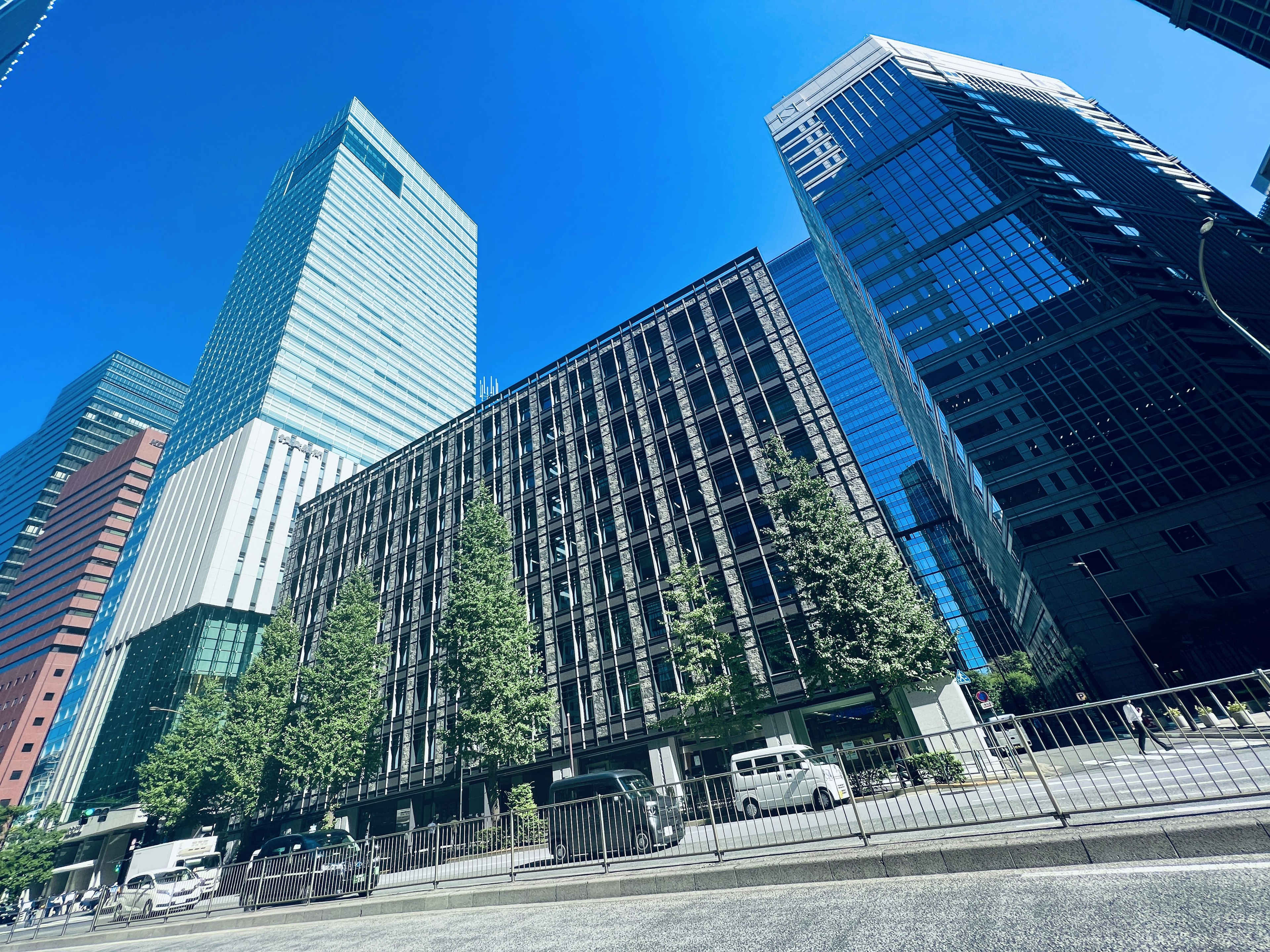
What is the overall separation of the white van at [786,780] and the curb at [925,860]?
24.0 ft

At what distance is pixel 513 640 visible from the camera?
26.3m

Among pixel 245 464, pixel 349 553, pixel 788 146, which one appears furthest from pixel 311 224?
pixel 788 146

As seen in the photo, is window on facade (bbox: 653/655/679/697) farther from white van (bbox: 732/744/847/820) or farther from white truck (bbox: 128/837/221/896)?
white truck (bbox: 128/837/221/896)

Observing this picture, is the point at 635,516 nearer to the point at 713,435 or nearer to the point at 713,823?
the point at 713,435

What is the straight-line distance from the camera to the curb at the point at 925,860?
16.8 ft

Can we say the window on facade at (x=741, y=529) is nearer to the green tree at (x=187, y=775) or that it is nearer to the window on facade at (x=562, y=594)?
the window on facade at (x=562, y=594)

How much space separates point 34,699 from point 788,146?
454 ft

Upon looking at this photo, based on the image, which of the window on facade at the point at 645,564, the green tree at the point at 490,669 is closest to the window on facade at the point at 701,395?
the window on facade at the point at 645,564

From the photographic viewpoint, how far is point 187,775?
1292 inches

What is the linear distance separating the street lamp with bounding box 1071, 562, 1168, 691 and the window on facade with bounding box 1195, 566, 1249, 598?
4.65 meters

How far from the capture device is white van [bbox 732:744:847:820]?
15266 mm

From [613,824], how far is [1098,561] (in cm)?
4378

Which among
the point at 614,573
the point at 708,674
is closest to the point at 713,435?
the point at 614,573

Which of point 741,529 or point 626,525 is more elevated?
point 626,525
